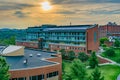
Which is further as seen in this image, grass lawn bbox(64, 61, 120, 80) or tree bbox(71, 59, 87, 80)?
grass lawn bbox(64, 61, 120, 80)

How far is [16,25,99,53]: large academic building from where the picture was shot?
97438 mm

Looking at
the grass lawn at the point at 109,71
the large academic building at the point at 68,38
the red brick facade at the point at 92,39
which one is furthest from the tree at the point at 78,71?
the red brick facade at the point at 92,39

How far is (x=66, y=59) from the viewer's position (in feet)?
316

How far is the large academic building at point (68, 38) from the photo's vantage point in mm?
97438

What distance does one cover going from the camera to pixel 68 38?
344 ft

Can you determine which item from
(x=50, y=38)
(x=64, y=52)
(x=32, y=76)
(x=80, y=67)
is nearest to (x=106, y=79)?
(x=80, y=67)

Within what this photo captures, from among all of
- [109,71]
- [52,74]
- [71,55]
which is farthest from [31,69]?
[71,55]

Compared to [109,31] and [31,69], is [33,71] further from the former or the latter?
[109,31]

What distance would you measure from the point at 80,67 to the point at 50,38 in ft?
232

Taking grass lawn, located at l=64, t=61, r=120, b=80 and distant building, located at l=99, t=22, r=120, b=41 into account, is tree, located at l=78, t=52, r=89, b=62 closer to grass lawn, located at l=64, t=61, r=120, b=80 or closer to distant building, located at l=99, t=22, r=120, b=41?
grass lawn, located at l=64, t=61, r=120, b=80

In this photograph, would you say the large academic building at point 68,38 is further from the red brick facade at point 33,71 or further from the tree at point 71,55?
the red brick facade at point 33,71

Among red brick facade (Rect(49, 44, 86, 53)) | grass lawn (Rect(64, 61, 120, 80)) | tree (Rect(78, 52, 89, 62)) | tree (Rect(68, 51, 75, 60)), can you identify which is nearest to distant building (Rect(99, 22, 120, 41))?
red brick facade (Rect(49, 44, 86, 53))

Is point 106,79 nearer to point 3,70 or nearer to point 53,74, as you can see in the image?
point 53,74

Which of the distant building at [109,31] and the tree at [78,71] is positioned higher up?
the distant building at [109,31]
